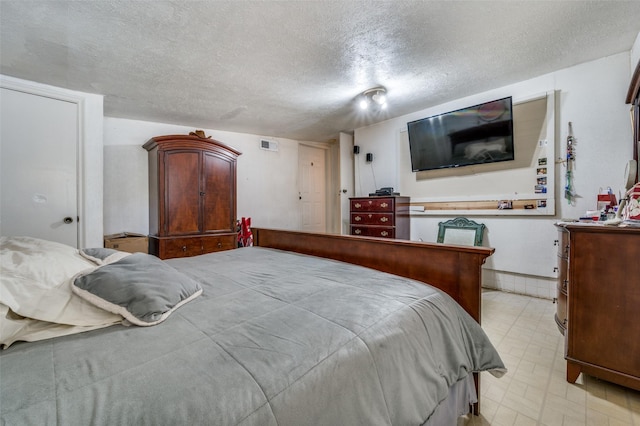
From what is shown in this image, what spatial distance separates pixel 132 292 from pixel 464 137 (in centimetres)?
366

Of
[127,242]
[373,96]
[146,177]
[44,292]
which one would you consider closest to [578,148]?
[373,96]

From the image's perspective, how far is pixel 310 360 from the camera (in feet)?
2.43

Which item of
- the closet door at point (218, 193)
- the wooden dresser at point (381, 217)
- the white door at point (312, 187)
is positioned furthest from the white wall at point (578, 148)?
the closet door at point (218, 193)

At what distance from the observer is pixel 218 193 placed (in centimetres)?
383

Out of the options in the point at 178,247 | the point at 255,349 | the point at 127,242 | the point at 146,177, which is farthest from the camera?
the point at 146,177

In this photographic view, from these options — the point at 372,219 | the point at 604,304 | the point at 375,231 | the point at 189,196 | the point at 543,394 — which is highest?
the point at 189,196

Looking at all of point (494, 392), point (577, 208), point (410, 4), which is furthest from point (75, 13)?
point (577, 208)

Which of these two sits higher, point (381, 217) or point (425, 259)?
point (381, 217)

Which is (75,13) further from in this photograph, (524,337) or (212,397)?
(524,337)

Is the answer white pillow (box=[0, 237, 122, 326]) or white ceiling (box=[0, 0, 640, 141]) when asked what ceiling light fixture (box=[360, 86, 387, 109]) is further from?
white pillow (box=[0, 237, 122, 326])

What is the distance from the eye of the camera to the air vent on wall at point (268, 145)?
491cm

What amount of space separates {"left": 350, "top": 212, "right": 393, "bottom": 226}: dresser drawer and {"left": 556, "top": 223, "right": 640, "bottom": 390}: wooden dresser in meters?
2.15

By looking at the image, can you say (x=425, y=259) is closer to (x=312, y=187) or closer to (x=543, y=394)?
(x=543, y=394)

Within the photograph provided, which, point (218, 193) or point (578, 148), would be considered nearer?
point (578, 148)
